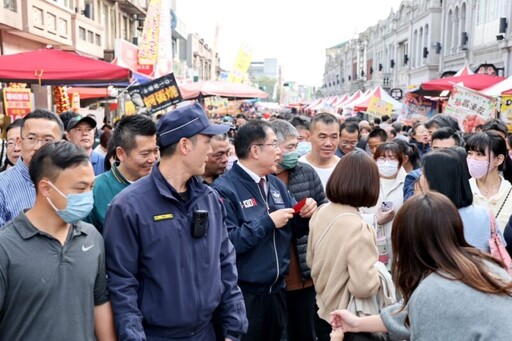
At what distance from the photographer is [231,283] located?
3193 millimetres

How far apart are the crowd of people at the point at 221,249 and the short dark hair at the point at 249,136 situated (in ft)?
0.04

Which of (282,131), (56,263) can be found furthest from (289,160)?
(56,263)

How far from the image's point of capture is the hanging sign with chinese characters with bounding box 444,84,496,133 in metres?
9.91

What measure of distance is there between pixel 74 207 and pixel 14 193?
44.7 inches

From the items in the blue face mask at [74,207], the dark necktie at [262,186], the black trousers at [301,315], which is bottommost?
the black trousers at [301,315]

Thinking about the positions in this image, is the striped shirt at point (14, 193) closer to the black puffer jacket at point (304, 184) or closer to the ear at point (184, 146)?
the ear at point (184, 146)

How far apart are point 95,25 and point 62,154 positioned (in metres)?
23.5

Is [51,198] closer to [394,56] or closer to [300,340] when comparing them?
[300,340]

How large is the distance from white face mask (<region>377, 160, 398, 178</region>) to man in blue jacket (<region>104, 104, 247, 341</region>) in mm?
2925

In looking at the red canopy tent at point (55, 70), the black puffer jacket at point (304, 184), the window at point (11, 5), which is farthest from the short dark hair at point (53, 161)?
the window at point (11, 5)

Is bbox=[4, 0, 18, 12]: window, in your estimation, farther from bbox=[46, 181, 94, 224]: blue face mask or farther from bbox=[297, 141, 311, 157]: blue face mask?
bbox=[46, 181, 94, 224]: blue face mask

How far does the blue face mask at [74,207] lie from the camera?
101 inches

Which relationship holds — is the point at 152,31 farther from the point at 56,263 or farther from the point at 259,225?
the point at 56,263

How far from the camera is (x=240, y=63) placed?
27.0 meters
